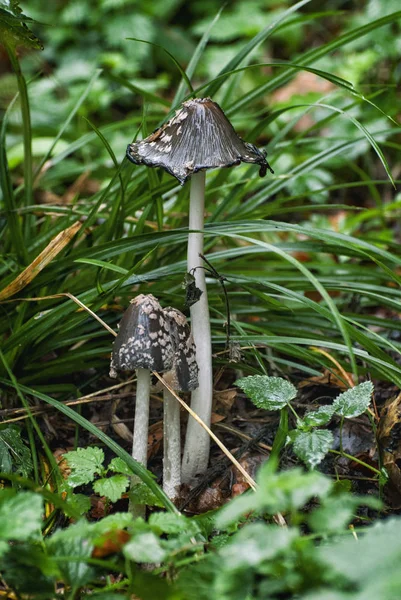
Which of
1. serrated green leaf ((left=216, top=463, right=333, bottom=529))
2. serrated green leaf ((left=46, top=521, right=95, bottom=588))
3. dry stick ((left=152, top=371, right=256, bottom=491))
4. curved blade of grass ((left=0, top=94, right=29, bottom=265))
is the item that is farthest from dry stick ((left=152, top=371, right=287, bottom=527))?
curved blade of grass ((left=0, top=94, right=29, bottom=265))

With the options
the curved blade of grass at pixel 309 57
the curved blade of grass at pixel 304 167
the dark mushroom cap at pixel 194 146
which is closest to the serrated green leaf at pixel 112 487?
the dark mushroom cap at pixel 194 146

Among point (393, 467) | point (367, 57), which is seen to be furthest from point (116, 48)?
point (393, 467)

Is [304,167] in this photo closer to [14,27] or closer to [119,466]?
[14,27]

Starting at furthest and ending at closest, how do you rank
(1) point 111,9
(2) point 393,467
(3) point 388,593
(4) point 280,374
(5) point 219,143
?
1. (1) point 111,9
2. (4) point 280,374
3. (2) point 393,467
4. (5) point 219,143
5. (3) point 388,593

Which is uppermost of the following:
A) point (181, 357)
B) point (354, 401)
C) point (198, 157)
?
point (198, 157)

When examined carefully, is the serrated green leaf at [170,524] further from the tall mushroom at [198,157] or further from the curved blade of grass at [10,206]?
the curved blade of grass at [10,206]

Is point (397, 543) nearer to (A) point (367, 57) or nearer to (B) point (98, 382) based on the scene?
(B) point (98, 382)

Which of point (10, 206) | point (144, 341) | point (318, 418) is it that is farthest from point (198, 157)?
point (10, 206)
